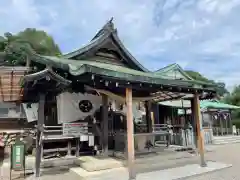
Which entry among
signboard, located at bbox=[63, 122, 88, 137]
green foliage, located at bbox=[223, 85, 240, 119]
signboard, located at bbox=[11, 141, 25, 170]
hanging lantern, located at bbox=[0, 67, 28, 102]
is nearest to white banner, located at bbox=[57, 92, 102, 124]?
signboard, located at bbox=[63, 122, 88, 137]

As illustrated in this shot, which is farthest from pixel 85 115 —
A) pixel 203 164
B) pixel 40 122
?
pixel 203 164

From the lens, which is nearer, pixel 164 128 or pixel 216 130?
pixel 164 128

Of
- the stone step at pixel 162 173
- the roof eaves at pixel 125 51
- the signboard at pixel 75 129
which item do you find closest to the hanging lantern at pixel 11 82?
the signboard at pixel 75 129

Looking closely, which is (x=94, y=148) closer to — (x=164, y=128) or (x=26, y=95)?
(x=26, y=95)

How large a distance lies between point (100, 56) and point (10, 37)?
11.7 meters

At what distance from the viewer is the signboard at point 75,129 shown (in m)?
7.88

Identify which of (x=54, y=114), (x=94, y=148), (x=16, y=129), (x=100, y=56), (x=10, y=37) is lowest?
(x=94, y=148)

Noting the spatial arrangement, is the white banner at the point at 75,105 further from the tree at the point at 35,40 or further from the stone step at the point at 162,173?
the tree at the point at 35,40

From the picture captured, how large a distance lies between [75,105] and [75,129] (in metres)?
0.98

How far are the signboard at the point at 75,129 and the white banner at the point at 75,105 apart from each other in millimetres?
282

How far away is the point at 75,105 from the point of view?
8.37 m

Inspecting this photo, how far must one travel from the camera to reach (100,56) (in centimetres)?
961

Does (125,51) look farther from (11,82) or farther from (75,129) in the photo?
(11,82)

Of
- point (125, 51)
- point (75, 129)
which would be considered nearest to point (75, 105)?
point (75, 129)
